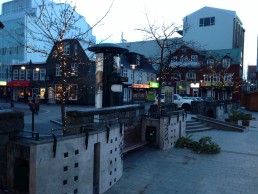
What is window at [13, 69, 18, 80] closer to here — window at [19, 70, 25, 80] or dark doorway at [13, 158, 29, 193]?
window at [19, 70, 25, 80]

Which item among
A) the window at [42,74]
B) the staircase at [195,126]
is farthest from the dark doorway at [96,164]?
the window at [42,74]

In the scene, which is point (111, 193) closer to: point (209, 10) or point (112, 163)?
point (112, 163)

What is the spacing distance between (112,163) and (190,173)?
305cm

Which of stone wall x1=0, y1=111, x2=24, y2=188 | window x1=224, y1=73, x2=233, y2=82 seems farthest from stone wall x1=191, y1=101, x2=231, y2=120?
window x1=224, y1=73, x2=233, y2=82

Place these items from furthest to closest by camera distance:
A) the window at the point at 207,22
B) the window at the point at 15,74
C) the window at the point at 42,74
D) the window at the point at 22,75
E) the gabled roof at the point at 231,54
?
the window at the point at 207,22, the gabled roof at the point at 231,54, the window at the point at 15,74, the window at the point at 22,75, the window at the point at 42,74

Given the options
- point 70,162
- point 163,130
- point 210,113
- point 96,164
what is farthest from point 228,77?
point 70,162

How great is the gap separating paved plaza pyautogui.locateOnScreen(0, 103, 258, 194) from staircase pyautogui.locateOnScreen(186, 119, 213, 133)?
14.5 feet

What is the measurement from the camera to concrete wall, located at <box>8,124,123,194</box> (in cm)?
522

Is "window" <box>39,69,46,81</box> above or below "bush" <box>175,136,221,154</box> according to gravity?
above

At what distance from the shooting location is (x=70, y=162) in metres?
5.93

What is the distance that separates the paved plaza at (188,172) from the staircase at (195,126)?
4.43 metres

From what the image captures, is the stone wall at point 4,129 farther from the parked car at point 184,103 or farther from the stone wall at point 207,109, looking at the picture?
the parked car at point 184,103

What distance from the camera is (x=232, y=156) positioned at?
1156cm

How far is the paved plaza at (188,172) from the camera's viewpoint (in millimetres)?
7574
